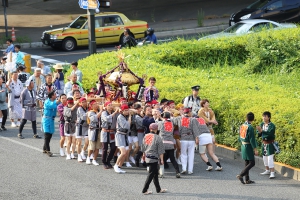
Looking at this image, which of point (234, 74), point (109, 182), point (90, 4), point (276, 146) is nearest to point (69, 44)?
point (90, 4)

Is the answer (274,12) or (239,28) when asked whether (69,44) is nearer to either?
(239,28)

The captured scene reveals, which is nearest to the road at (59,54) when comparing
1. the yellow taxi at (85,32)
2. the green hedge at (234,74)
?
the yellow taxi at (85,32)

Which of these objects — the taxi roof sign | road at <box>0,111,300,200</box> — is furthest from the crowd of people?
the taxi roof sign

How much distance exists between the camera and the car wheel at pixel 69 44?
102 feet

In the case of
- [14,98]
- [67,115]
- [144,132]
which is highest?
[14,98]

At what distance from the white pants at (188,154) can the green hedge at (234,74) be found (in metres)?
1.52

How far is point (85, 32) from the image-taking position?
3117cm

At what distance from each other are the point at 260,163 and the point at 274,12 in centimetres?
1672

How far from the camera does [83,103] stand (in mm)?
15875

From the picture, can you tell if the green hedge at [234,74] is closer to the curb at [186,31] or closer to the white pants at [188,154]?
the white pants at [188,154]

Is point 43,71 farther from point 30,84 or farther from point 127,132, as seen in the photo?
point 127,132

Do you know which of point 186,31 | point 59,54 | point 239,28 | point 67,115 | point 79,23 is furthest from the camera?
point 186,31

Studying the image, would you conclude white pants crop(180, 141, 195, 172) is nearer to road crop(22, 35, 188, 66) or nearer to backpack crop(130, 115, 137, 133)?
backpack crop(130, 115, 137, 133)

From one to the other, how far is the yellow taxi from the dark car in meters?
4.81
